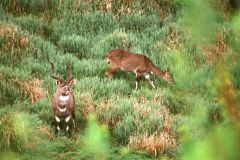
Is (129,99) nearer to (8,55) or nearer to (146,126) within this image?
(146,126)

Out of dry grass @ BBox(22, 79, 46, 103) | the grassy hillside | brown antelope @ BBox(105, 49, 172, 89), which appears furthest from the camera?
brown antelope @ BBox(105, 49, 172, 89)

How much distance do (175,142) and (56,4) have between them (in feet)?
26.3

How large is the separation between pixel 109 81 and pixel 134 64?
0.96 m

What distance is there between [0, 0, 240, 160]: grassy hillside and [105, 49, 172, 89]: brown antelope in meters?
0.23

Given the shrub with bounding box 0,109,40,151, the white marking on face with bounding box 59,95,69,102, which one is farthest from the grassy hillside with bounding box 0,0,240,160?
the white marking on face with bounding box 59,95,69,102

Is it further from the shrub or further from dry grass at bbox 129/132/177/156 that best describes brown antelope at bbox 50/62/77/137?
dry grass at bbox 129/132/177/156

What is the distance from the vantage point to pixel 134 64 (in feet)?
38.7

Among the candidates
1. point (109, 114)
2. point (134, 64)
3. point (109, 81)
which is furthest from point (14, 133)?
point (134, 64)

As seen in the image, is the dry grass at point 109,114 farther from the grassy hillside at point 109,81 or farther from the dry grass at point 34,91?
the dry grass at point 34,91

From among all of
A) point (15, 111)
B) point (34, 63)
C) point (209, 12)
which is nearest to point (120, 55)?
point (34, 63)

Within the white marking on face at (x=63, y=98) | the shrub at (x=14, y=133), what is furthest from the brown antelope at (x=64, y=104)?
the shrub at (x=14, y=133)

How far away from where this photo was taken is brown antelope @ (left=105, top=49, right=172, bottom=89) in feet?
38.7

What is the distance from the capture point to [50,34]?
45.2ft

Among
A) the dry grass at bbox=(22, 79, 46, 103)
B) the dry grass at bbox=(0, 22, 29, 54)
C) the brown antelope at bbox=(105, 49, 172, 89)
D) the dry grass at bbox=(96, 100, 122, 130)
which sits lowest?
the dry grass at bbox=(96, 100, 122, 130)
